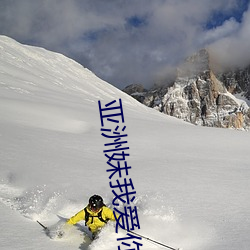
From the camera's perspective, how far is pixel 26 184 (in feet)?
27.0

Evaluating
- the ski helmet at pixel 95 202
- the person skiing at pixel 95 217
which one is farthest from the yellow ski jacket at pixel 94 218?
the ski helmet at pixel 95 202

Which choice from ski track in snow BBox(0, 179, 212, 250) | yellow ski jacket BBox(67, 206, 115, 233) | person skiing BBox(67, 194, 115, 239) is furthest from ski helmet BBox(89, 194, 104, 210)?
ski track in snow BBox(0, 179, 212, 250)

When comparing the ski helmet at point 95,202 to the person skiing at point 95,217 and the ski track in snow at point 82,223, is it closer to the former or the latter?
the person skiing at point 95,217

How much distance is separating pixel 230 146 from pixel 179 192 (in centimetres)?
739

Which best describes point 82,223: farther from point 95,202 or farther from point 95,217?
point 95,202

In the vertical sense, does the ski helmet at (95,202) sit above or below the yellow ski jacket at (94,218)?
above

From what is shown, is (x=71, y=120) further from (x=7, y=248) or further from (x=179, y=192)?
(x=7, y=248)

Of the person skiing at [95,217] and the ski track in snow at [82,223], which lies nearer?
the ski track in snow at [82,223]

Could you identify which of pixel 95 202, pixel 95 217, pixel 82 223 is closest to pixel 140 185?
pixel 82 223

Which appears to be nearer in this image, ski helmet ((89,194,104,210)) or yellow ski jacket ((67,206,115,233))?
ski helmet ((89,194,104,210))

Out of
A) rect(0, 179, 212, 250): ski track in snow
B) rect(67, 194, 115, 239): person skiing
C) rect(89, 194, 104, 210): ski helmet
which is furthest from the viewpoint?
rect(67, 194, 115, 239): person skiing

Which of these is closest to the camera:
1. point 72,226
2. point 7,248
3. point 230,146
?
point 7,248

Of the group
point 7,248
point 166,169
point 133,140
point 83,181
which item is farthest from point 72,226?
point 133,140

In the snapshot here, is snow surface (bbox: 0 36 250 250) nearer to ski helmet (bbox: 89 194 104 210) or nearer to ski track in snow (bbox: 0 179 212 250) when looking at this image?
ski track in snow (bbox: 0 179 212 250)
